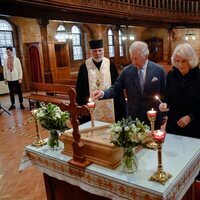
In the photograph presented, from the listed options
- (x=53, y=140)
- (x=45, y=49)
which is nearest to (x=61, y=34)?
(x=45, y=49)

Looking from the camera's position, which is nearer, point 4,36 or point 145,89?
point 145,89

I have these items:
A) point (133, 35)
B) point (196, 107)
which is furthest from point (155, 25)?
point (196, 107)

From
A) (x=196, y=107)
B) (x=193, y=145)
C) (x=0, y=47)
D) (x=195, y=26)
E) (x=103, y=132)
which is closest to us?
(x=193, y=145)

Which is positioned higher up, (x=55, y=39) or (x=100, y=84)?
(x=55, y=39)

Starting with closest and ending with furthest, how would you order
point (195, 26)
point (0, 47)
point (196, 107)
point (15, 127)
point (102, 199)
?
point (102, 199) → point (196, 107) → point (15, 127) → point (0, 47) → point (195, 26)

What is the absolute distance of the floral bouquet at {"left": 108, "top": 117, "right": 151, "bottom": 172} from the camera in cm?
156

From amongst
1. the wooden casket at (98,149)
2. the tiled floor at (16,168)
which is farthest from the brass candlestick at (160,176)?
the tiled floor at (16,168)

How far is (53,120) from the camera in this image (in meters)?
2.09

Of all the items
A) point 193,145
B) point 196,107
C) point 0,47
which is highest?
point 0,47

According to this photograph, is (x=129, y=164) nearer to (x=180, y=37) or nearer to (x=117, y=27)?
(x=117, y=27)

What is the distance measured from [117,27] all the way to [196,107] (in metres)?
9.70

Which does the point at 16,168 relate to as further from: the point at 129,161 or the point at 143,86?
the point at 129,161

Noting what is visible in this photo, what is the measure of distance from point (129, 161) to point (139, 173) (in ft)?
0.33

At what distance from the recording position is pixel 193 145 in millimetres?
1990
